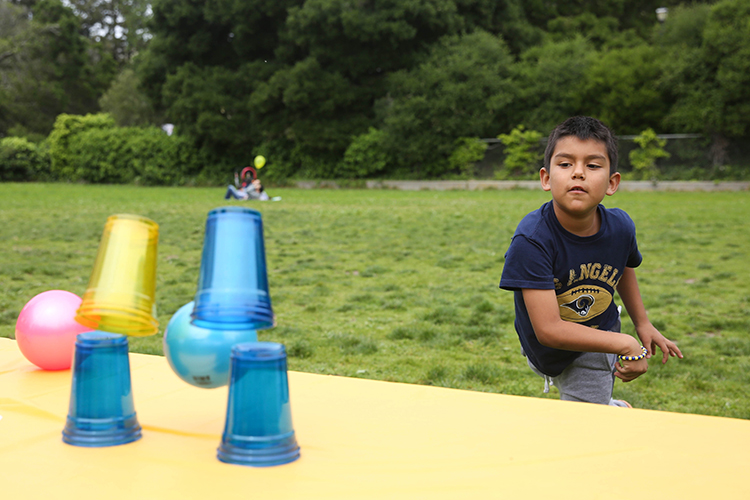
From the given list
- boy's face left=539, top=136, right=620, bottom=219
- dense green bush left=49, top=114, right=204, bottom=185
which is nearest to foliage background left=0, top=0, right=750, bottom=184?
dense green bush left=49, top=114, right=204, bottom=185

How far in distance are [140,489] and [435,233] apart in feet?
33.6

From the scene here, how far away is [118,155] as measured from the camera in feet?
118

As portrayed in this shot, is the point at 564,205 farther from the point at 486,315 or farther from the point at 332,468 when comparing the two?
the point at 486,315

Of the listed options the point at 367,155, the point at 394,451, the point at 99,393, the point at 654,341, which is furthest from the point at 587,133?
the point at 367,155

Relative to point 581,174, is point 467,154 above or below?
above

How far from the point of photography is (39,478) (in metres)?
1.36

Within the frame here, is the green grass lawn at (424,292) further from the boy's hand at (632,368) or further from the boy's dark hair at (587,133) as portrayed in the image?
the boy's dark hair at (587,133)

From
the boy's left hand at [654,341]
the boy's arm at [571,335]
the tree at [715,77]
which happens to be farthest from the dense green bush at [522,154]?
the boy's arm at [571,335]

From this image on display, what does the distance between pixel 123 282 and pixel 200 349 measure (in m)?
0.27

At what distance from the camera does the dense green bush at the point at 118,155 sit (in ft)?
116

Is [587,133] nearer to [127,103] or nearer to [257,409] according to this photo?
[257,409]

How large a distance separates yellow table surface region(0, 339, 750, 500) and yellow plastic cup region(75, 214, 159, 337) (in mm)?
320

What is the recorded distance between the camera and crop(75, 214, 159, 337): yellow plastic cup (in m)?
1.41

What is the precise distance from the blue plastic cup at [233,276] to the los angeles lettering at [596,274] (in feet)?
5.01
